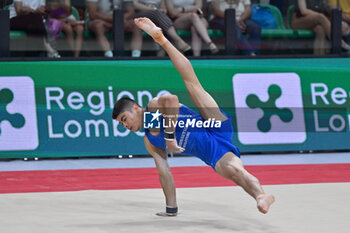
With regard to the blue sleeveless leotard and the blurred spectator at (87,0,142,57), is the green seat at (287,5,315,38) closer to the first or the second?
the blurred spectator at (87,0,142,57)

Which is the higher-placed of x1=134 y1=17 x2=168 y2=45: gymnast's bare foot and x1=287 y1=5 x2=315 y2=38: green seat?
x1=134 y1=17 x2=168 y2=45: gymnast's bare foot

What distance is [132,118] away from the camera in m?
6.19

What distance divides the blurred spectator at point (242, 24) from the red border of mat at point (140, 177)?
2.61 meters

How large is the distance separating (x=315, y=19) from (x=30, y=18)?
5.01 meters

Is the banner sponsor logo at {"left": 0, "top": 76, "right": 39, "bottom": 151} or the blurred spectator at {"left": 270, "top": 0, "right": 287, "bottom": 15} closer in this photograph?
the banner sponsor logo at {"left": 0, "top": 76, "right": 39, "bottom": 151}

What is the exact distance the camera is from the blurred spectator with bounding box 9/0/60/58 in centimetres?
1111

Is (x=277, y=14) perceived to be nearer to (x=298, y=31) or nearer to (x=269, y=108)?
(x=298, y=31)

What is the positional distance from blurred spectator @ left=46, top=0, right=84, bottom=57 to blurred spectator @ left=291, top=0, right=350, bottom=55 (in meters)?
3.81

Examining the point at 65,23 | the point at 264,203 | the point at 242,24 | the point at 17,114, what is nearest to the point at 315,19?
the point at 242,24

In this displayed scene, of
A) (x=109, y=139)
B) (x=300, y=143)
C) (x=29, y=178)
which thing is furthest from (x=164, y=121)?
(x=300, y=143)

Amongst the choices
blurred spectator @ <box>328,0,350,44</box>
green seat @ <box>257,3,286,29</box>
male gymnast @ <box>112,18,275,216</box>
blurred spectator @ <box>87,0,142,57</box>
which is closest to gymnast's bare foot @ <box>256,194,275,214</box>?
male gymnast @ <box>112,18,275,216</box>

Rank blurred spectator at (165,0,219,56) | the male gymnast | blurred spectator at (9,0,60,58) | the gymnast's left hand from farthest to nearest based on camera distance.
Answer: blurred spectator at (165,0,219,56) → blurred spectator at (9,0,60,58) → the male gymnast → the gymnast's left hand

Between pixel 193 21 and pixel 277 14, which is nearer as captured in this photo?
pixel 193 21

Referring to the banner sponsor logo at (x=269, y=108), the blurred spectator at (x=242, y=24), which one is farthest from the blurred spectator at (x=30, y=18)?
the banner sponsor logo at (x=269, y=108)
